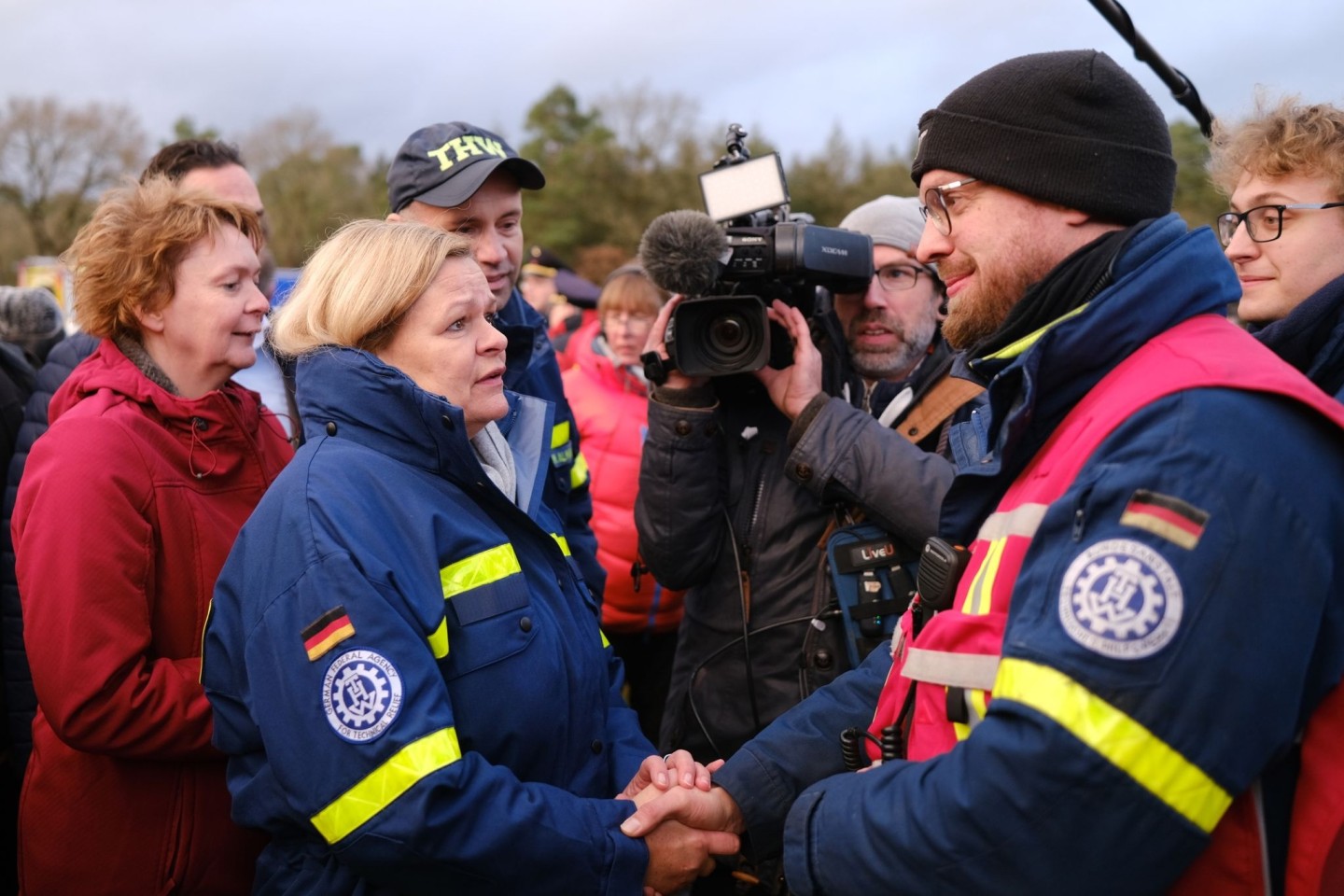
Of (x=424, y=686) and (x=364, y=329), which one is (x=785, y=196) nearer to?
(x=364, y=329)

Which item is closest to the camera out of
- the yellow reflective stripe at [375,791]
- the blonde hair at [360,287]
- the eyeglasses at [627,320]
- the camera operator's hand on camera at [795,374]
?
the yellow reflective stripe at [375,791]

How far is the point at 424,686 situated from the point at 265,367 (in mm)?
2376

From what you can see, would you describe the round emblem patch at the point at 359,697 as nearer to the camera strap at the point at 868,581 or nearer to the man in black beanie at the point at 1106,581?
the man in black beanie at the point at 1106,581

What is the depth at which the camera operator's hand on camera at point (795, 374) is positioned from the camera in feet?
9.65

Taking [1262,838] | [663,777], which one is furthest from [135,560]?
[1262,838]

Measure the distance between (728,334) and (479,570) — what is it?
1210 mm

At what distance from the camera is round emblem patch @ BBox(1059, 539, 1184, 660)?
4.37ft

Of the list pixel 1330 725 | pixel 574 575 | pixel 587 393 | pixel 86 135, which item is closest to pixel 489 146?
pixel 574 575

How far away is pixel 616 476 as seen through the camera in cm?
470

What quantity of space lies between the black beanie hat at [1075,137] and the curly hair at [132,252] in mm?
1967

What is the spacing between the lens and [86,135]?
34.9 meters

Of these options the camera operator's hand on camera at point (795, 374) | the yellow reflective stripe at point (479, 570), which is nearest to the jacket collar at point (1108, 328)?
the yellow reflective stripe at point (479, 570)

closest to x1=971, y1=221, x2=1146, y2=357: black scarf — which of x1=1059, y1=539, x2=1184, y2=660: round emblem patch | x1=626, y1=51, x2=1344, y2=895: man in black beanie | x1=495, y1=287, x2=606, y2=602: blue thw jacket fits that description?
x1=626, y1=51, x2=1344, y2=895: man in black beanie

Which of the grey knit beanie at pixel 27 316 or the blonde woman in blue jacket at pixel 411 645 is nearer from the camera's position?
the blonde woman in blue jacket at pixel 411 645
